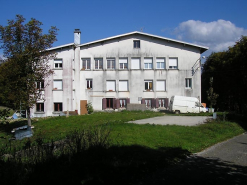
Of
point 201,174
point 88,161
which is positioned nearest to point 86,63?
point 88,161

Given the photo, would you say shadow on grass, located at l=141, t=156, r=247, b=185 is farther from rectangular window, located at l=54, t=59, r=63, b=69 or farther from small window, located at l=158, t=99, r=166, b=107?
rectangular window, located at l=54, t=59, r=63, b=69

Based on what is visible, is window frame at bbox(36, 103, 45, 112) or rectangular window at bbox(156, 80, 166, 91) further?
rectangular window at bbox(156, 80, 166, 91)

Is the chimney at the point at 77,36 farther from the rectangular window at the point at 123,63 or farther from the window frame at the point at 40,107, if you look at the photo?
the window frame at the point at 40,107

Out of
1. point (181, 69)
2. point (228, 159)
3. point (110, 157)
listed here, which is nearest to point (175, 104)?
point (181, 69)

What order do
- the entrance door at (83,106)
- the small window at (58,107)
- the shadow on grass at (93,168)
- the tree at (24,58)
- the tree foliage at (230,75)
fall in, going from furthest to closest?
the entrance door at (83,106) < the small window at (58,107) < the tree foliage at (230,75) < the tree at (24,58) < the shadow on grass at (93,168)

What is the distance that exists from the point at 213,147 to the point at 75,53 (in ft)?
96.4

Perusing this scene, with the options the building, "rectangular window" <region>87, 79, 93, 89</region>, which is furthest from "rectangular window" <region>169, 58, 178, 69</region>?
"rectangular window" <region>87, 79, 93, 89</region>

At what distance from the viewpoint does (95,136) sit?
25.3 feet

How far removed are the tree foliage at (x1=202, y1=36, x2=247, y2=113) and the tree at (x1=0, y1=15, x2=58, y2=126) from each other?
2430 centimetres

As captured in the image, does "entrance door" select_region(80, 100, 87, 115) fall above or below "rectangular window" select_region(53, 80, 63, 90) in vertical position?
below

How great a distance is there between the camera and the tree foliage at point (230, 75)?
112 feet

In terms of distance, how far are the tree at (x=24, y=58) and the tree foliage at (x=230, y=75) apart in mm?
24304

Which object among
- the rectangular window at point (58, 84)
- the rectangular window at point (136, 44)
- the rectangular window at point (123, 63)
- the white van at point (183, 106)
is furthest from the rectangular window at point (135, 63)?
the rectangular window at point (58, 84)

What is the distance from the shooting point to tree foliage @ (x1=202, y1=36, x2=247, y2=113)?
112ft
